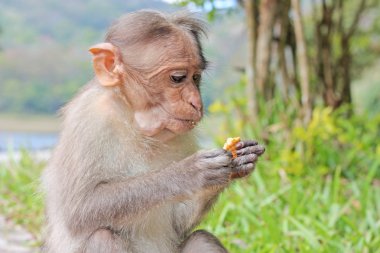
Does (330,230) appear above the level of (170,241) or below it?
below

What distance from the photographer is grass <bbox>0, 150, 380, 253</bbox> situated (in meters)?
5.56

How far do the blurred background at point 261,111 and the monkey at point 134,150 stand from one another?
1.28 ft

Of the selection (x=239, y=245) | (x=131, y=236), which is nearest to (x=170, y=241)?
(x=131, y=236)

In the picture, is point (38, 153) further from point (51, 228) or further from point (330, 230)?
point (51, 228)

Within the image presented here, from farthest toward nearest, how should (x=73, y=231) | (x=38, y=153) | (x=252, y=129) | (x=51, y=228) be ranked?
(x=38, y=153), (x=252, y=129), (x=51, y=228), (x=73, y=231)

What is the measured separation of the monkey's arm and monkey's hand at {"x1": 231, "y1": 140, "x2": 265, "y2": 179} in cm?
13

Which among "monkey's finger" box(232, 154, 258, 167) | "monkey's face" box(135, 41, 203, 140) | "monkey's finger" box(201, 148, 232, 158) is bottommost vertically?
"monkey's finger" box(232, 154, 258, 167)

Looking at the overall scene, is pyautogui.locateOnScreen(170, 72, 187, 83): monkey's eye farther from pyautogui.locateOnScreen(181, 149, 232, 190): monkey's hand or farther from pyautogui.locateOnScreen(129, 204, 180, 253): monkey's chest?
pyautogui.locateOnScreen(129, 204, 180, 253): monkey's chest

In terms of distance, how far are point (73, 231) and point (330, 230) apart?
8.99 feet

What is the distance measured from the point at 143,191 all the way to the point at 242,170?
0.55 metres

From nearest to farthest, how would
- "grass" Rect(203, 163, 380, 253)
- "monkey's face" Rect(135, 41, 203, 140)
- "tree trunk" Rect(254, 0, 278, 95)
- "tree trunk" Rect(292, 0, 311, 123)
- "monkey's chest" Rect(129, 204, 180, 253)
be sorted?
"monkey's face" Rect(135, 41, 203, 140) → "monkey's chest" Rect(129, 204, 180, 253) → "grass" Rect(203, 163, 380, 253) → "tree trunk" Rect(292, 0, 311, 123) → "tree trunk" Rect(254, 0, 278, 95)

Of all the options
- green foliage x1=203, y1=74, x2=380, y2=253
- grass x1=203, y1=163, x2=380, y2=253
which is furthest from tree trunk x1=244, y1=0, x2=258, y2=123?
grass x1=203, y1=163, x2=380, y2=253

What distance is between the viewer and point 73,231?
3.72 metres

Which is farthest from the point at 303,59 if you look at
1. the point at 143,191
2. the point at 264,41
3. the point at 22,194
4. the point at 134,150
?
the point at 143,191
